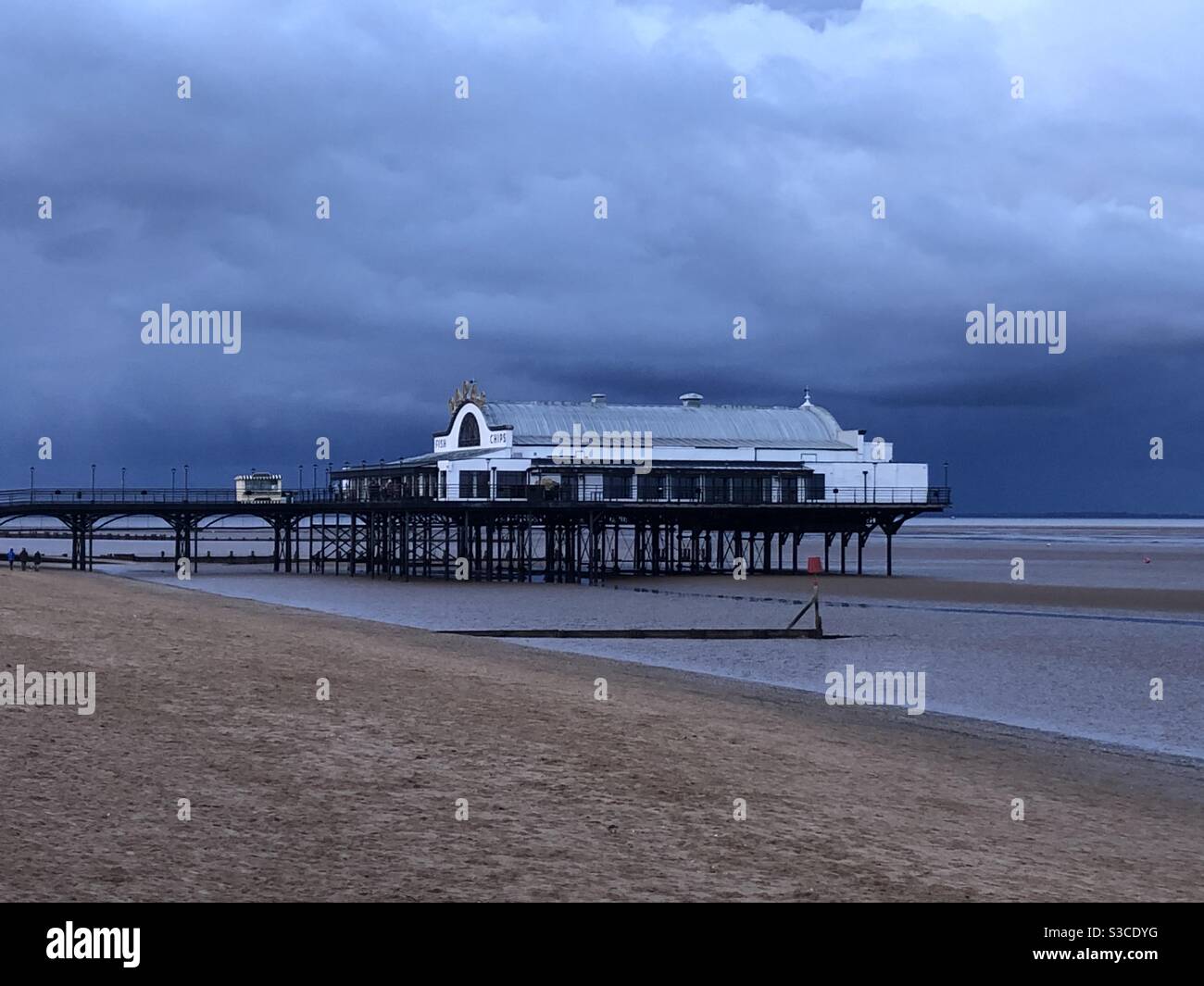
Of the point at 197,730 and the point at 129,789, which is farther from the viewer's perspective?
the point at 197,730

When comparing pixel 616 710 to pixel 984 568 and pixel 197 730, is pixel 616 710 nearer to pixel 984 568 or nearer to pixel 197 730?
pixel 197 730

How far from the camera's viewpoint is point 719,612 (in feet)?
153

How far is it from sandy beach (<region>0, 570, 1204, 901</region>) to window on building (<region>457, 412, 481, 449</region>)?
49.4 m

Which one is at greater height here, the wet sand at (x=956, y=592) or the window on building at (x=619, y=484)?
the window on building at (x=619, y=484)

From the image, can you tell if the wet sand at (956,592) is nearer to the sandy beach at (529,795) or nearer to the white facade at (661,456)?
the white facade at (661,456)

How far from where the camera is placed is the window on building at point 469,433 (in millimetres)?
72506

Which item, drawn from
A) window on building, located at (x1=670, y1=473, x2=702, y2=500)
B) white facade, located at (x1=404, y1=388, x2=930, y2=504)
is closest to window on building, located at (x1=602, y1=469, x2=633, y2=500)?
white facade, located at (x1=404, y1=388, x2=930, y2=504)

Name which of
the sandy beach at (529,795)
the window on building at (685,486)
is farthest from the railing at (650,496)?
the sandy beach at (529,795)

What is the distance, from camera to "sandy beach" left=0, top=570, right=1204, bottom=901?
1061 centimetres

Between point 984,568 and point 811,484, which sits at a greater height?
point 811,484

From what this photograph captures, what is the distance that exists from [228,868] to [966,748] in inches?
474

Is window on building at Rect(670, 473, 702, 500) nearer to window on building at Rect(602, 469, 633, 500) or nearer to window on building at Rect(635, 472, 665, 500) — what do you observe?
window on building at Rect(635, 472, 665, 500)

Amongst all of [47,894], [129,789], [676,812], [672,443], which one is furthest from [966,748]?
[672,443]

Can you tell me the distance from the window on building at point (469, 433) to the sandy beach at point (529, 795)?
49389 mm
